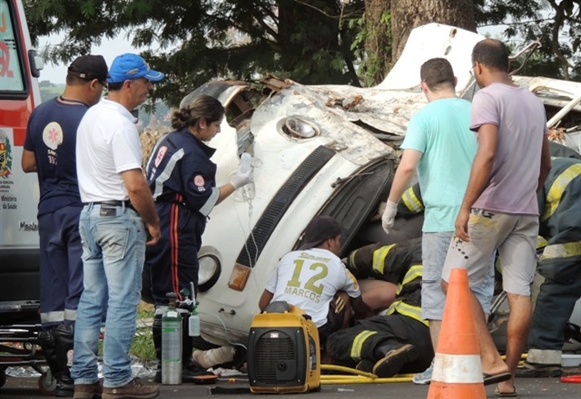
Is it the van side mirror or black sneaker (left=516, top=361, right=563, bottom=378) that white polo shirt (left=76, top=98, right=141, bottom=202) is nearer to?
the van side mirror

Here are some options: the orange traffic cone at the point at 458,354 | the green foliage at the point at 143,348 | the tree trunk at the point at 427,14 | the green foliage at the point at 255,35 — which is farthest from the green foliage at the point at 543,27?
the orange traffic cone at the point at 458,354

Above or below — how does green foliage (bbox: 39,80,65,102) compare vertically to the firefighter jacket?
above

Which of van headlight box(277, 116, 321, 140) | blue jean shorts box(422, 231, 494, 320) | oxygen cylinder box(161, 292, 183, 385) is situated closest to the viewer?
blue jean shorts box(422, 231, 494, 320)

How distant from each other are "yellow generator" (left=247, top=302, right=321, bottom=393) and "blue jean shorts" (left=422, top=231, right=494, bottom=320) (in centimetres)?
72

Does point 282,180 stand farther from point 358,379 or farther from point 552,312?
point 552,312

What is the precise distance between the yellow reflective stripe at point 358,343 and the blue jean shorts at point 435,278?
873 mm

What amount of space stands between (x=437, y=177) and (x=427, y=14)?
5467mm

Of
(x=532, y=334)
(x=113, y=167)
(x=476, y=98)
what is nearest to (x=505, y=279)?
(x=476, y=98)

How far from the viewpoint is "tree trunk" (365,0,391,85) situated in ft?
45.9

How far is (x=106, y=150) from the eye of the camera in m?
6.92

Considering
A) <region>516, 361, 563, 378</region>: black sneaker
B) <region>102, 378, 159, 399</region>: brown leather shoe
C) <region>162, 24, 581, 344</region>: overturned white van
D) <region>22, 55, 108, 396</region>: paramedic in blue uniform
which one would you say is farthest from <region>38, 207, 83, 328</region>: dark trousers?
<region>516, 361, 563, 378</region>: black sneaker

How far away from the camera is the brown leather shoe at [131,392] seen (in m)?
7.00

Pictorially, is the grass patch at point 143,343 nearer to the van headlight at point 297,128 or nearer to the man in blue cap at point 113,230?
the van headlight at point 297,128

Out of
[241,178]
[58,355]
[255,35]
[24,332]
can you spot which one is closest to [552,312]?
[241,178]
